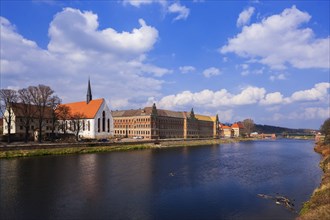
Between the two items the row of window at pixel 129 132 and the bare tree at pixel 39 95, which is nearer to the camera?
the bare tree at pixel 39 95

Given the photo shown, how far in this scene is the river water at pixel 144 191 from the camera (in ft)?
75.7

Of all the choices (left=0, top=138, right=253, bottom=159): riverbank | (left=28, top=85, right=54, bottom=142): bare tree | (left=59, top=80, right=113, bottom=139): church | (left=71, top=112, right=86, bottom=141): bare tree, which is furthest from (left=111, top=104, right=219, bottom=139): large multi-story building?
(left=28, top=85, right=54, bottom=142): bare tree

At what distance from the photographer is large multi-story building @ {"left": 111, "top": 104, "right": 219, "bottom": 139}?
393 ft

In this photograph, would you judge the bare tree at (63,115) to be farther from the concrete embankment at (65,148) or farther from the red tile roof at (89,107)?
the concrete embankment at (65,148)

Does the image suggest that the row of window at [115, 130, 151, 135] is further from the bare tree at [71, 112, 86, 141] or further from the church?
the bare tree at [71, 112, 86, 141]

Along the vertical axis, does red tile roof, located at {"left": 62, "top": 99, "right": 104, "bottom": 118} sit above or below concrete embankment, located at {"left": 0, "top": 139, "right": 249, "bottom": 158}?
above

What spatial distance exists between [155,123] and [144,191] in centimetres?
9028

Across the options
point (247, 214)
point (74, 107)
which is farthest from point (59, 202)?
point (74, 107)

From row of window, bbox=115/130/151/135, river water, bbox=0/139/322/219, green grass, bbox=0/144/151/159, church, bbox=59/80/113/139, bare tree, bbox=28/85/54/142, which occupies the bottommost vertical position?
river water, bbox=0/139/322/219

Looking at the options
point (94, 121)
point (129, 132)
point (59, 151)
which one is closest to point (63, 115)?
point (94, 121)

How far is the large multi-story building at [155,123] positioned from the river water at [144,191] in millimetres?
72823

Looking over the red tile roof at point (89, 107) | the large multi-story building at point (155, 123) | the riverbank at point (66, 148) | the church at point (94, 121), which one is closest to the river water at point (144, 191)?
the riverbank at point (66, 148)

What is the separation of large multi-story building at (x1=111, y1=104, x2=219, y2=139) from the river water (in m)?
72.8

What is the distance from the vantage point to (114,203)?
83.7 ft
